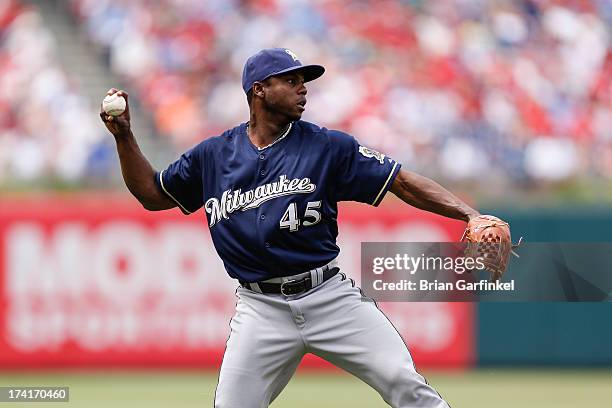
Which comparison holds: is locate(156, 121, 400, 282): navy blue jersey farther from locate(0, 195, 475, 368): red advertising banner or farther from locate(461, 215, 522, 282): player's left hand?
locate(0, 195, 475, 368): red advertising banner

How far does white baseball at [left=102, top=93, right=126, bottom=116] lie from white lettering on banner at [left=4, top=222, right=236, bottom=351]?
487 cm

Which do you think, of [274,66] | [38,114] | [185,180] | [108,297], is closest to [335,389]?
[108,297]

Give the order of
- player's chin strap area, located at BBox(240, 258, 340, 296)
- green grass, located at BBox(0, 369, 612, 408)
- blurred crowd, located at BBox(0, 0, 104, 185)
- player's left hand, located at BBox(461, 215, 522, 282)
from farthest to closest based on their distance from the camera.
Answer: blurred crowd, located at BBox(0, 0, 104, 185) < green grass, located at BBox(0, 369, 612, 408) < player's chin strap area, located at BBox(240, 258, 340, 296) < player's left hand, located at BBox(461, 215, 522, 282)

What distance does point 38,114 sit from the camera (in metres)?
12.9

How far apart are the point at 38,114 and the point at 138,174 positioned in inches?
304

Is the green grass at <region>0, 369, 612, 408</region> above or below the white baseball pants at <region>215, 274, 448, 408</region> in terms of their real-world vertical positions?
above

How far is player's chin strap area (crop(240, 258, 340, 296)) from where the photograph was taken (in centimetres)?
517

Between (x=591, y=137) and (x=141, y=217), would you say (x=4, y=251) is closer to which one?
(x=141, y=217)

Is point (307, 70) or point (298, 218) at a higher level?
point (307, 70)

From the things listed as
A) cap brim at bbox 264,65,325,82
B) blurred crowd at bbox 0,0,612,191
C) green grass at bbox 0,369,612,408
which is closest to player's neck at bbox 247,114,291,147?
cap brim at bbox 264,65,325,82

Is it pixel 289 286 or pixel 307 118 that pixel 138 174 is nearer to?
pixel 289 286

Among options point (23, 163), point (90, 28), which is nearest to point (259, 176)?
point (23, 163)

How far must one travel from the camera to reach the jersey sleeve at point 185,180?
546 centimetres

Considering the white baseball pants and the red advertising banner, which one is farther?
the red advertising banner
